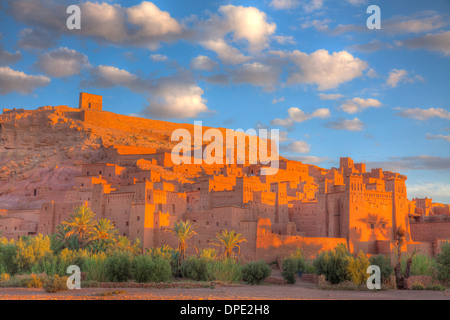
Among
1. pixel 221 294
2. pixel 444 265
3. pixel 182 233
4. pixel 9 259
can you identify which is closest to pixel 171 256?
pixel 182 233

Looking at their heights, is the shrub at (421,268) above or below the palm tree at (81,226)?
below

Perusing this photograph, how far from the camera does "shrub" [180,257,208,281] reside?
107 ft

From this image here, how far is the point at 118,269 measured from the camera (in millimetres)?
29516

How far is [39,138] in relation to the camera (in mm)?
76938

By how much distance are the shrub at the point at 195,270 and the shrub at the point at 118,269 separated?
4.54m

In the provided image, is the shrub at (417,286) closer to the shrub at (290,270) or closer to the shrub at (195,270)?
the shrub at (290,270)

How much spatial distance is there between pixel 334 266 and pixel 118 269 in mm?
11331

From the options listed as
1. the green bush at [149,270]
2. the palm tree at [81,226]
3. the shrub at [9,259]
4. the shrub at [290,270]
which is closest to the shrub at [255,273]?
the shrub at [290,270]

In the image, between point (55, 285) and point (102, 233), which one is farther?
point (102, 233)

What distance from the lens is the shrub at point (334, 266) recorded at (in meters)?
29.2

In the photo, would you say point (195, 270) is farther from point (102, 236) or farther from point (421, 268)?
point (421, 268)

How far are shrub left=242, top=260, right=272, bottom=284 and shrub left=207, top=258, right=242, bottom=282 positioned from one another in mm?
406

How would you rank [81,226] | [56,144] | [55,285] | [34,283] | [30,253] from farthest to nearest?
[56,144], [81,226], [30,253], [34,283], [55,285]

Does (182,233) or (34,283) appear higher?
(182,233)
